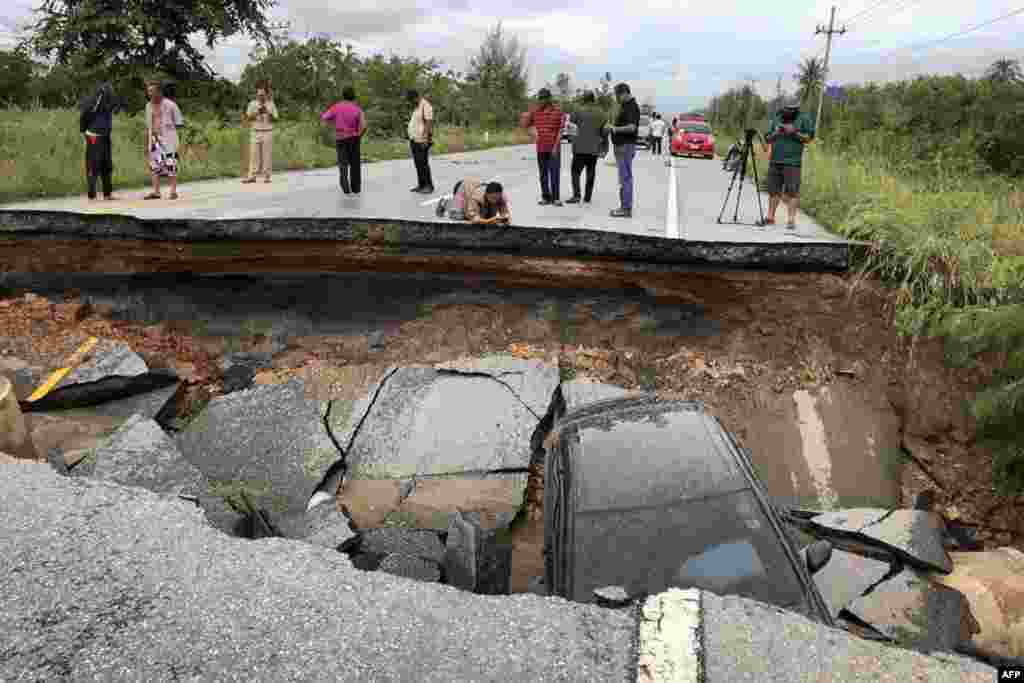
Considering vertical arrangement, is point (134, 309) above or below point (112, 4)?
below

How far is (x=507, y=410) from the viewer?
6293 mm

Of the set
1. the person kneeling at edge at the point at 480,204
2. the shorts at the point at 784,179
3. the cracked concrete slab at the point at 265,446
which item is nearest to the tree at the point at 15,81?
the person kneeling at edge at the point at 480,204

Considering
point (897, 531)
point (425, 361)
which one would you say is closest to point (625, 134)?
point (425, 361)

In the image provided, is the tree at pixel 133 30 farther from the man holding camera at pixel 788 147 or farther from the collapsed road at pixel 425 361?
the man holding camera at pixel 788 147

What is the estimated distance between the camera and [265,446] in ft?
19.2

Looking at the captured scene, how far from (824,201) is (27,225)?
31.4ft

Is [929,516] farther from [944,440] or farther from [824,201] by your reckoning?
[824,201]

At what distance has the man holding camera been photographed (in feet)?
24.6

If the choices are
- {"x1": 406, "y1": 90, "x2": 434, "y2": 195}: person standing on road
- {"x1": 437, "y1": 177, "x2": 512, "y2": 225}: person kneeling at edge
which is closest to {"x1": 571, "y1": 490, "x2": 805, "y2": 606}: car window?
{"x1": 437, "y1": 177, "x2": 512, "y2": 225}: person kneeling at edge

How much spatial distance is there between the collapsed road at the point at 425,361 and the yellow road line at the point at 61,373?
7 cm

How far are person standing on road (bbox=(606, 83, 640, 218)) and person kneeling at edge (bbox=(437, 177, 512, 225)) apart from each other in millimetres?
1894

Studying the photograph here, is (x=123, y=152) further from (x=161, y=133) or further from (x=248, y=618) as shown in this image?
(x=248, y=618)

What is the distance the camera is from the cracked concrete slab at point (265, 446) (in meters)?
5.48

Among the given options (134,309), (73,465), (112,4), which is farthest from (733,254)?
(112,4)
